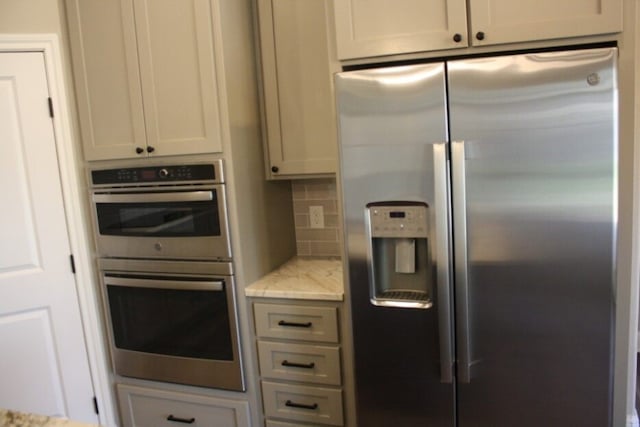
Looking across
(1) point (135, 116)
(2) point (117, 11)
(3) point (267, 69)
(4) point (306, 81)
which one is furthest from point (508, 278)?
(2) point (117, 11)

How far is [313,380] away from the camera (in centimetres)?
198

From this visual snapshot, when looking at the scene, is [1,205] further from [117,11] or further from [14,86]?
[117,11]

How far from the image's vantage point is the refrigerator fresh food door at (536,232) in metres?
1.42

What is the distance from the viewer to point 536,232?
1.49 m

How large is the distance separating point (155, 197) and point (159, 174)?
11 cm

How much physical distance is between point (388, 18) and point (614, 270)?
1136mm

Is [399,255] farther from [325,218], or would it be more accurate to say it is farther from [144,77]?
[144,77]

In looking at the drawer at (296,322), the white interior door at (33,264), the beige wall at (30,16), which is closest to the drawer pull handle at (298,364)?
the drawer at (296,322)

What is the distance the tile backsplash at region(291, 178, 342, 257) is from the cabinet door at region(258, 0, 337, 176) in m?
0.30

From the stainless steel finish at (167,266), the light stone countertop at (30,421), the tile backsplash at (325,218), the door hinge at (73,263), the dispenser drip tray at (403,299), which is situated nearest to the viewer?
the light stone countertop at (30,421)

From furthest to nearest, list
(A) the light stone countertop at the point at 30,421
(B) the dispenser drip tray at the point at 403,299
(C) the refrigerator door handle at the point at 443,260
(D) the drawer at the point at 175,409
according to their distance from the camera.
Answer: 1. (D) the drawer at the point at 175,409
2. (B) the dispenser drip tray at the point at 403,299
3. (C) the refrigerator door handle at the point at 443,260
4. (A) the light stone countertop at the point at 30,421

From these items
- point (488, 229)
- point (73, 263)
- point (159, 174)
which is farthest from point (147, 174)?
point (488, 229)

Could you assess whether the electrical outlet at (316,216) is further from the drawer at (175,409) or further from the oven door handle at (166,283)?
the drawer at (175,409)

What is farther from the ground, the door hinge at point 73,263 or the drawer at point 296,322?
the door hinge at point 73,263
